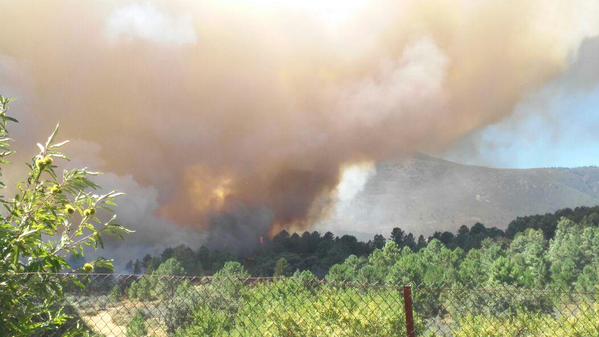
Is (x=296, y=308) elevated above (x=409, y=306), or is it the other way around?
(x=296, y=308)

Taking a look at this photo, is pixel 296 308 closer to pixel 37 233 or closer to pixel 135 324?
pixel 135 324

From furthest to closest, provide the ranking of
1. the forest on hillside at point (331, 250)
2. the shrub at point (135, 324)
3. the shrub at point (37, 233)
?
the forest on hillside at point (331, 250) → the shrub at point (135, 324) → the shrub at point (37, 233)

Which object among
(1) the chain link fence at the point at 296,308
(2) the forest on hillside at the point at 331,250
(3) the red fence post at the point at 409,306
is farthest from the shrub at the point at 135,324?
(2) the forest on hillside at the point at 331,250

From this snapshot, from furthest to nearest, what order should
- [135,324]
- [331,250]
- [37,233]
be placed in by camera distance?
[331,250] → [135,324] → [37,233]

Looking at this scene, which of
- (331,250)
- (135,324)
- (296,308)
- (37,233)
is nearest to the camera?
(37,233)

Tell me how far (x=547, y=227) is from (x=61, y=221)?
17701 centimetres

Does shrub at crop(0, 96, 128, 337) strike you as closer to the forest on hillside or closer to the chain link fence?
the chain link fence

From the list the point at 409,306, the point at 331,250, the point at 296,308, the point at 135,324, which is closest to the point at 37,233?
the point at 409,306

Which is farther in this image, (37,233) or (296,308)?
(296,308)

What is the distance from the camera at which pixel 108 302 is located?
918 cm

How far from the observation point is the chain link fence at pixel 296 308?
24.6 ft

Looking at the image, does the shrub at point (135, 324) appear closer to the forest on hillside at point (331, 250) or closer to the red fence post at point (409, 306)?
the red fence post at point (409, 306)

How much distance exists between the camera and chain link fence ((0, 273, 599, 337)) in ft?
24.6

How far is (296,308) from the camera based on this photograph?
98.3ft
